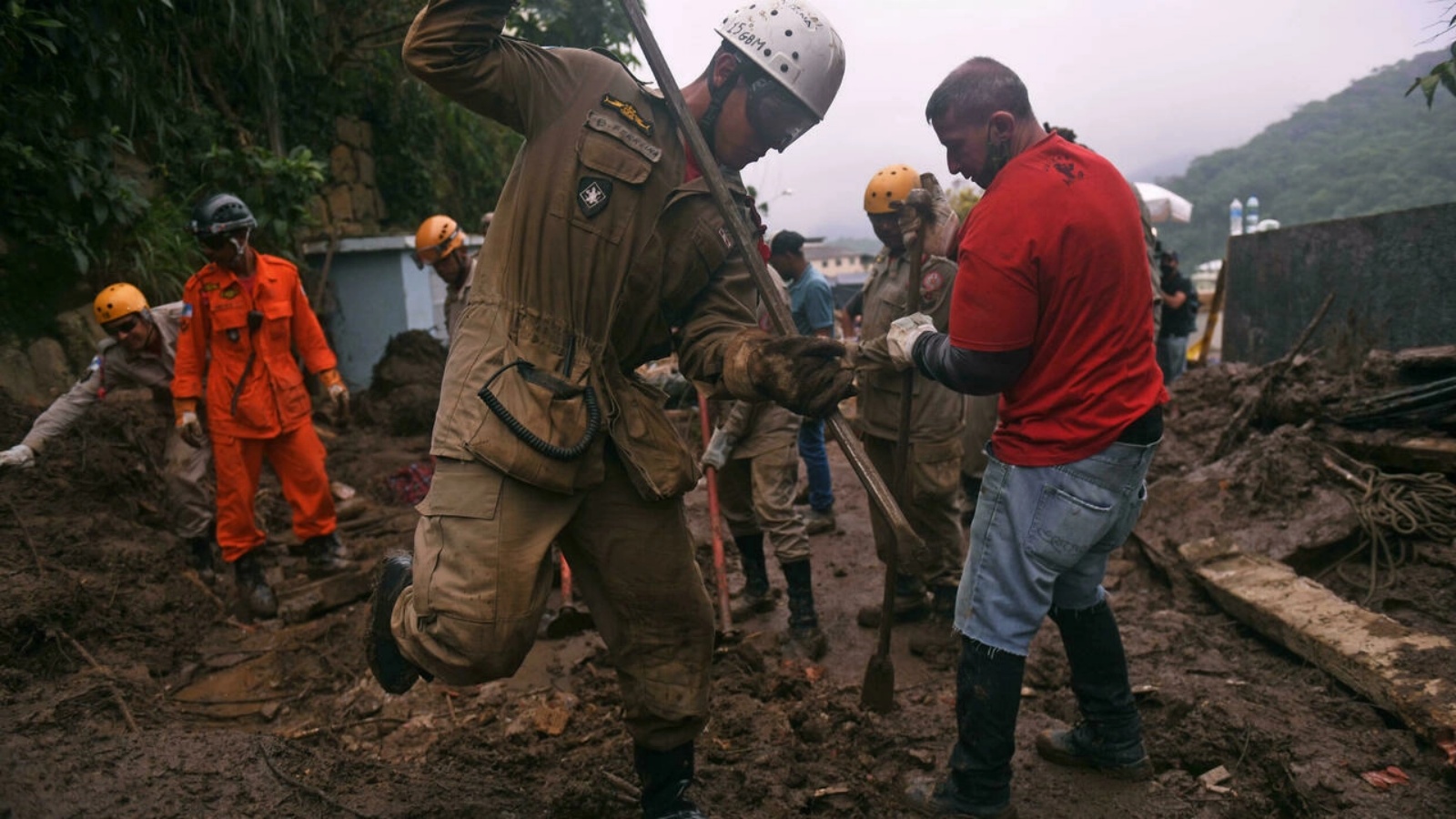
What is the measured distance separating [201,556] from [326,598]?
42.1 inches

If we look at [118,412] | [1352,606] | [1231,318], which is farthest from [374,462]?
[1231,318]

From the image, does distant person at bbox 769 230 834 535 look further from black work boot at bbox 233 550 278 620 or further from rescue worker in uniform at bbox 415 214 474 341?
black work boot at bbox 233 550 278 620

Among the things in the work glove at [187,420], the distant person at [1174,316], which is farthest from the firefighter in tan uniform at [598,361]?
the distant person at [1174,316]

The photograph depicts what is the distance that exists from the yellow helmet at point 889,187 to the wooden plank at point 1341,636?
233 centimetres

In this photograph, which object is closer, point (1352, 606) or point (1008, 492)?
point (1008, 492)

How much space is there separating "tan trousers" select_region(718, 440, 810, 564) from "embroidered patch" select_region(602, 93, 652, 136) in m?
2.47

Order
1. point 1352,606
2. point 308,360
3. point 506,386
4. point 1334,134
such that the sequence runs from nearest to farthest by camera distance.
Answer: point 506,386, point 1352,606, point 308,360, point 1334,134

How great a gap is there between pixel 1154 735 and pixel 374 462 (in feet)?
22.0

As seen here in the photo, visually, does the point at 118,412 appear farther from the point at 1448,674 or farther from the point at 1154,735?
the point at 1448,674

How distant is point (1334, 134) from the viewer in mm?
26078

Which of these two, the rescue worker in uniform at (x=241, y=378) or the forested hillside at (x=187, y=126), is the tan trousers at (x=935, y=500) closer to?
the rescue worker in uniform at (x=241, y=378)

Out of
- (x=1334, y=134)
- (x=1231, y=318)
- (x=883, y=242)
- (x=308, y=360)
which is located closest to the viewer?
(x=883, y=242)

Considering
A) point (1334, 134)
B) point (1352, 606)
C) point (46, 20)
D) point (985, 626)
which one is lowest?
point (1352, 606)

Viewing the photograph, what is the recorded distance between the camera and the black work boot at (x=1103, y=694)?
276 cm
